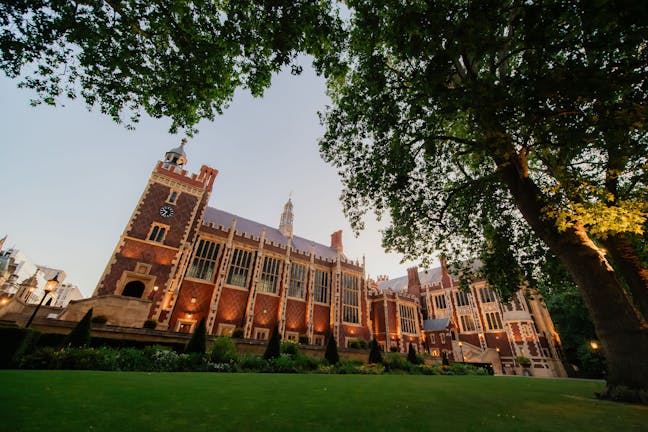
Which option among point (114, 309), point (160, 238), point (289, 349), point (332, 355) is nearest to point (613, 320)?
point (332, 355)

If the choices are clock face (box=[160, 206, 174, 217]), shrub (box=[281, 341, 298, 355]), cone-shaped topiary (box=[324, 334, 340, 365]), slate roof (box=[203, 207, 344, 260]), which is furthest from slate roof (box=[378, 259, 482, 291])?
clock face (box=[160, 206, 174, 217])

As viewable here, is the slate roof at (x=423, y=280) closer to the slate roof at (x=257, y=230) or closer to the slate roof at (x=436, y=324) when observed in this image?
the slate roof at (x=436, y=324)

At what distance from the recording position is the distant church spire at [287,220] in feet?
146

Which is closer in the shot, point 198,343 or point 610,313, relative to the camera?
point 610,313

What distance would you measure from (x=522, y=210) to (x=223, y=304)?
2534 cm

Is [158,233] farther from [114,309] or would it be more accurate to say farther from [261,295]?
[261,295]

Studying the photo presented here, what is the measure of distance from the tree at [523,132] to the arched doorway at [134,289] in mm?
19503

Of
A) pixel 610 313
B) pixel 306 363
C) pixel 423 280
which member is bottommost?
pixel 306 363

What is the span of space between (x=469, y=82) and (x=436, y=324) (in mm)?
41041

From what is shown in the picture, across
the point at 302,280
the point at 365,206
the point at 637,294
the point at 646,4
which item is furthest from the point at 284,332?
the point at 646,4

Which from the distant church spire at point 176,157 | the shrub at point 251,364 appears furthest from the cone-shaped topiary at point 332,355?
the distant church spire at point 176,157

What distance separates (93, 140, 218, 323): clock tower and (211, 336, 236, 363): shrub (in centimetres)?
1060

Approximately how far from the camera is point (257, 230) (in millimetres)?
37000

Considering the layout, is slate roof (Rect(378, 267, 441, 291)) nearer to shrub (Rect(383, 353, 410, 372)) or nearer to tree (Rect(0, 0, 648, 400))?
shrub (Rect(383, 353, 410, 372))
